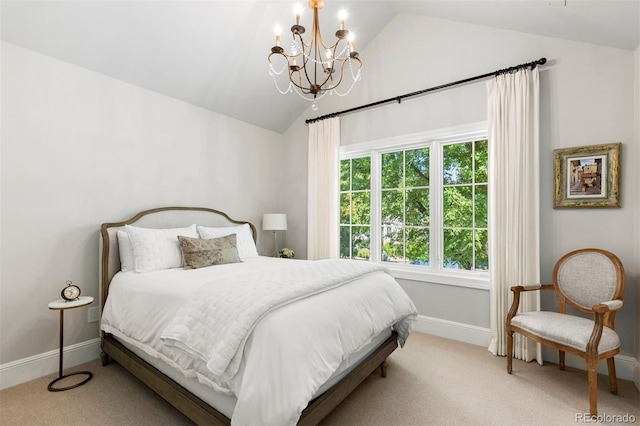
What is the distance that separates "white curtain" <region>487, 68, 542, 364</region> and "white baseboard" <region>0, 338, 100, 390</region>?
12.1 feet

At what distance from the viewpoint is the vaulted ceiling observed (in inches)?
91.0

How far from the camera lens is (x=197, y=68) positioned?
10.7 feet

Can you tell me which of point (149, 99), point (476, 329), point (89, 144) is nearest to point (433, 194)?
point (476, 329)

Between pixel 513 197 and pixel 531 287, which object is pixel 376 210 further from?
pixel 531 287

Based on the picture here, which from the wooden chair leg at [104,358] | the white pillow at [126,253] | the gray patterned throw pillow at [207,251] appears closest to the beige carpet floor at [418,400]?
the wooden chair leg at [104,358]

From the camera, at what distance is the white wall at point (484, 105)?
2461mm

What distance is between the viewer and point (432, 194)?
3.50 m

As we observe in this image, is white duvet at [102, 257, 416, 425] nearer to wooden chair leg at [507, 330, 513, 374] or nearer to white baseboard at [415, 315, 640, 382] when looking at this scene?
wooden chair leg at [507, 330, 513, 374]

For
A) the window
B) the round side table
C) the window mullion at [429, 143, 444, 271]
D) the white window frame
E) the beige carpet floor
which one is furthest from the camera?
the window

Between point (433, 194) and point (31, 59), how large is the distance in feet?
12.8

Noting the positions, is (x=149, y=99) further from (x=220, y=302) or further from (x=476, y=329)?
(x=476, y=329)

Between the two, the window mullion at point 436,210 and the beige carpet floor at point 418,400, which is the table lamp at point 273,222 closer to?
the window mullion at point 436,210

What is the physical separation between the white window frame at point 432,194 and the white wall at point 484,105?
83 millimetres

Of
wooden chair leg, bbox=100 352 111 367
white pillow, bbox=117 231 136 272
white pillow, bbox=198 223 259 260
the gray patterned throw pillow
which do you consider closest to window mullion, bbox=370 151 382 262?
white pillow, bbox=198 223 259 260
